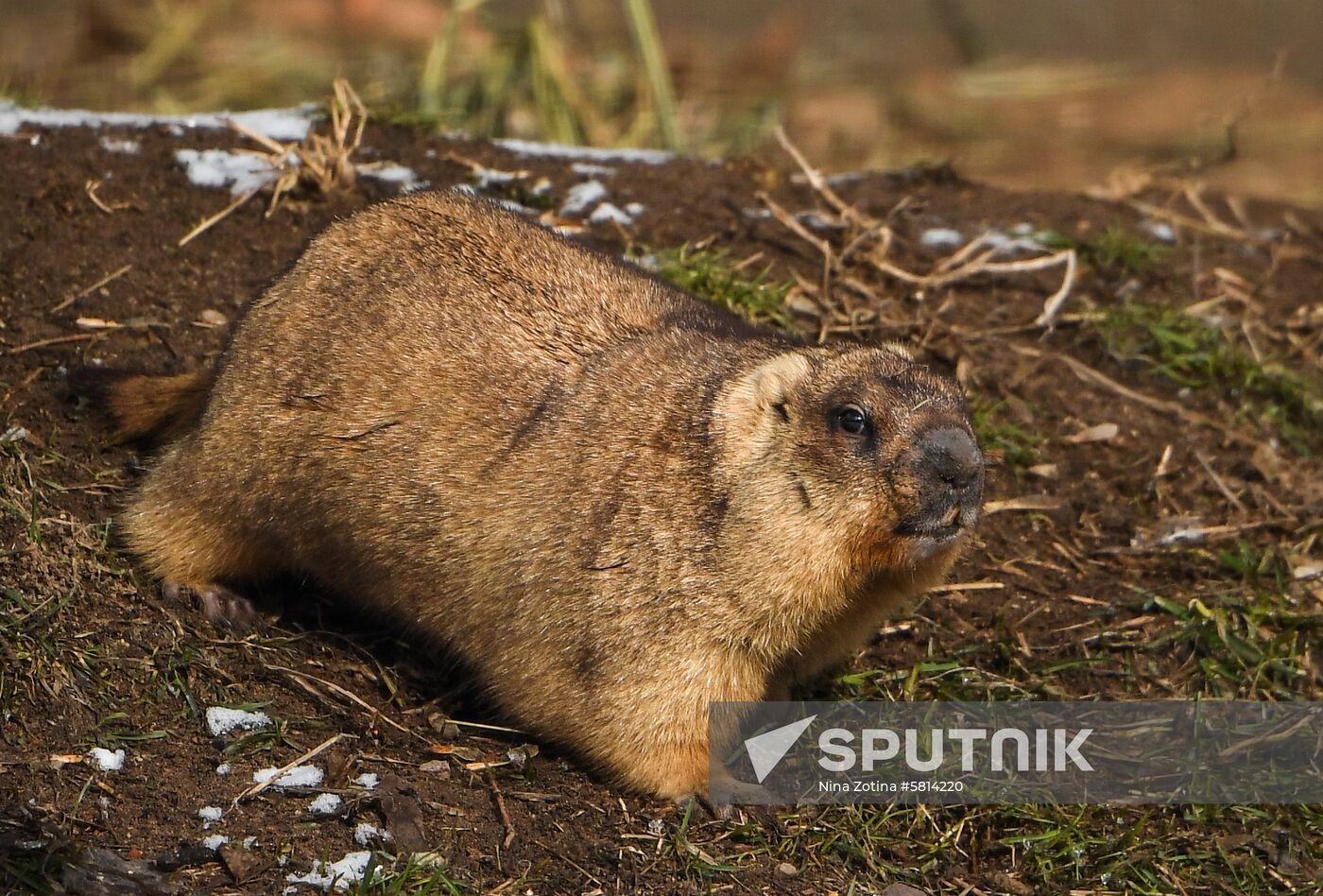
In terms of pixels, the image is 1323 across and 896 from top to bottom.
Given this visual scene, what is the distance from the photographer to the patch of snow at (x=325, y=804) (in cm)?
477

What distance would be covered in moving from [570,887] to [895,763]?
4.39ft

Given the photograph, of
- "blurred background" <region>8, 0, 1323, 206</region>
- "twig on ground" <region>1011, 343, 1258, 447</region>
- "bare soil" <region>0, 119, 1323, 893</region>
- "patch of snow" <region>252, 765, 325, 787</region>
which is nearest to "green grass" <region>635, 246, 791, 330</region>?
"bare soil" <region>0, 119, 1323, 893</region>

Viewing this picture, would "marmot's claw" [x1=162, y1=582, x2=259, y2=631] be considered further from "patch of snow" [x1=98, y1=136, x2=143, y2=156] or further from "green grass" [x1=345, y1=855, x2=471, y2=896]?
"patch of snow" [x1=98, y1=136, x2=143, y2=156]

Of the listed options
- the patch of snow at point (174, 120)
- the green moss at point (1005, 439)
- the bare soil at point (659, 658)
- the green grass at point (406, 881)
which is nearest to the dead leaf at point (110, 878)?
the bare soil at point (659, 658)

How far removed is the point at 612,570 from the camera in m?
4.98

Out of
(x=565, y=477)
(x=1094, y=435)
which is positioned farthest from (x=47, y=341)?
(x=1094, y=435)

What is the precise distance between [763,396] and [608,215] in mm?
2908

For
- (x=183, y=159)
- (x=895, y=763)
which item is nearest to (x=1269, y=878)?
(x=895, y=763)

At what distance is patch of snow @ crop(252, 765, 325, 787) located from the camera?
488 centimetres

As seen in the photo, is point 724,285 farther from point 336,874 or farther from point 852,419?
point 336,874

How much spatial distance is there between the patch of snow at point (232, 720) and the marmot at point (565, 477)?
24.3 inches

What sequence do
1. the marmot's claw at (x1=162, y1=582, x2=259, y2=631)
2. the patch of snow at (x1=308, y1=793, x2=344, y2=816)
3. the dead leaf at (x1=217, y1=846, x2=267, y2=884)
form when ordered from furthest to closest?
1. the marmot's claw at (x1=162, y1=582, x2=259, y2=631)
2. the patch of snow at (x1=308, y1=793, x2=344, y2=816)
3. the dead leaf at (x1=217, y1=846, x2=267, y2=884)

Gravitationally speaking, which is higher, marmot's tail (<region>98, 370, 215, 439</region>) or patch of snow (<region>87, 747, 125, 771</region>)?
marmot's tail (<region>98, 370, 215, 439</region>)

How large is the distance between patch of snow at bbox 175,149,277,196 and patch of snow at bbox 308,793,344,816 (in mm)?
3589
